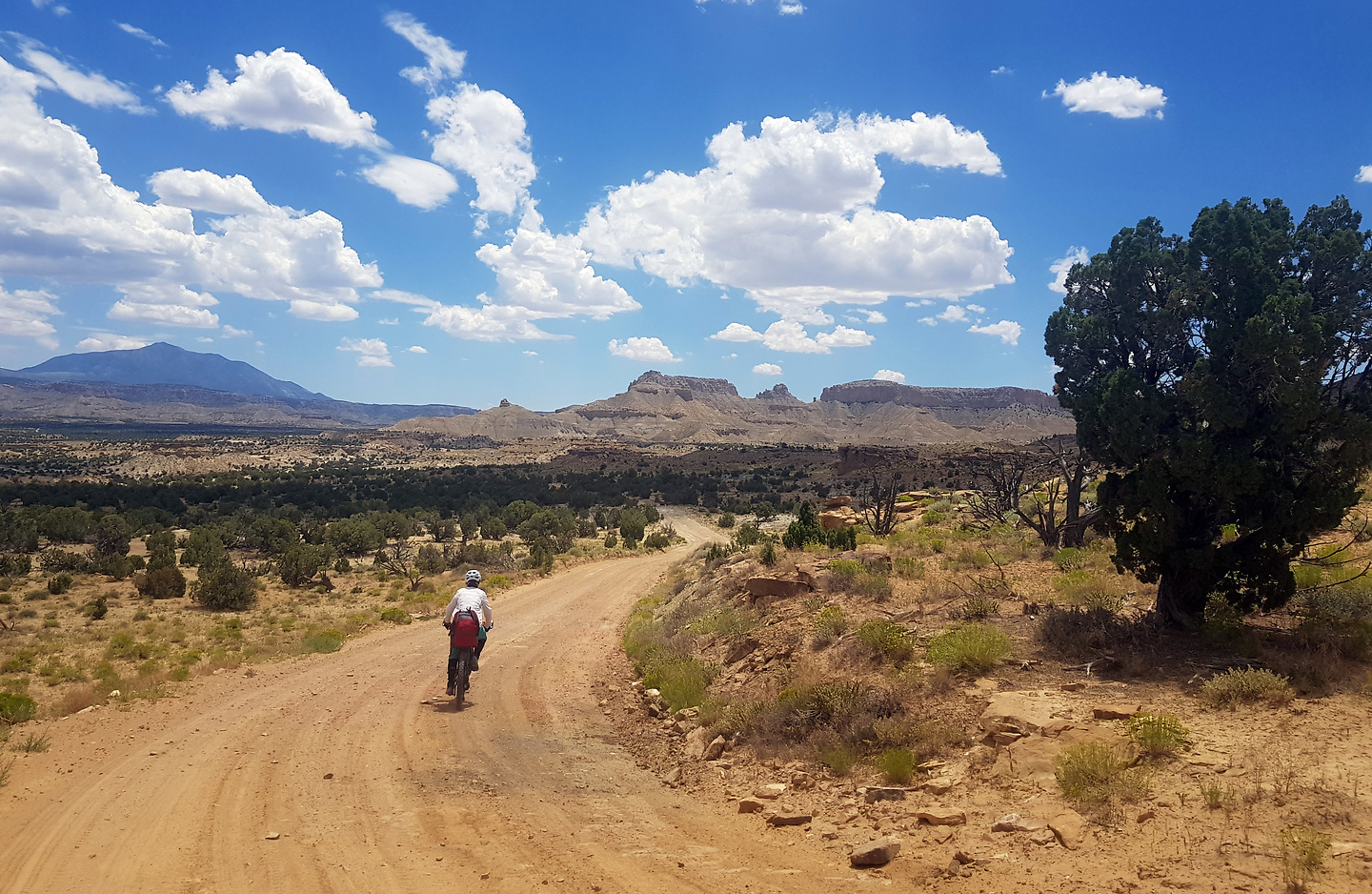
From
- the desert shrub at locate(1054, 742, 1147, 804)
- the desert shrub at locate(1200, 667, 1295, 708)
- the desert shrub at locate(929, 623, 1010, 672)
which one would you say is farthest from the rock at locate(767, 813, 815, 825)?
the desert shrub at locate(1200, 667, 1295, 708)

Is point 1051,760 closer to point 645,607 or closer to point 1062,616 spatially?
point 1062,616

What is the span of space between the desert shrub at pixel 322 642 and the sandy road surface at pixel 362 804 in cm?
284

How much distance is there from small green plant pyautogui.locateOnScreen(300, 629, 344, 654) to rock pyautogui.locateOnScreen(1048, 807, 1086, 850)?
13.5 metres

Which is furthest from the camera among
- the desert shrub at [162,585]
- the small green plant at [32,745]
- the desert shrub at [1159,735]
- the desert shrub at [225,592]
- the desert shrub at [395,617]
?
the desert shrub at [162,585]

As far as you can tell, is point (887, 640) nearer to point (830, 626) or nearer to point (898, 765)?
point (830, 626)

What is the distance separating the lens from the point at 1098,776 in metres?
6.22

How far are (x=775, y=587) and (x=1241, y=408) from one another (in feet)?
27.6

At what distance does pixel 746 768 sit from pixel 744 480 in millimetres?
64194

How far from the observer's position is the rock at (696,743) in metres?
9.13

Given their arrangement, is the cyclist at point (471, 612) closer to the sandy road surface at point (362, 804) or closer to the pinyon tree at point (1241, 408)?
the sandy road surface at point (362, 804)

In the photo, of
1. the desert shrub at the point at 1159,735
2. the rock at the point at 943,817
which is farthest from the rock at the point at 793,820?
the desert shrub at the point at 1159,735

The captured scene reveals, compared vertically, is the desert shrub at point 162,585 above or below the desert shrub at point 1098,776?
below

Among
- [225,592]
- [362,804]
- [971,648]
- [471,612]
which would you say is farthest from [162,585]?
[971,648]

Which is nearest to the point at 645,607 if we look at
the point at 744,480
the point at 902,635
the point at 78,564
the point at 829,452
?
the point at 902,635
